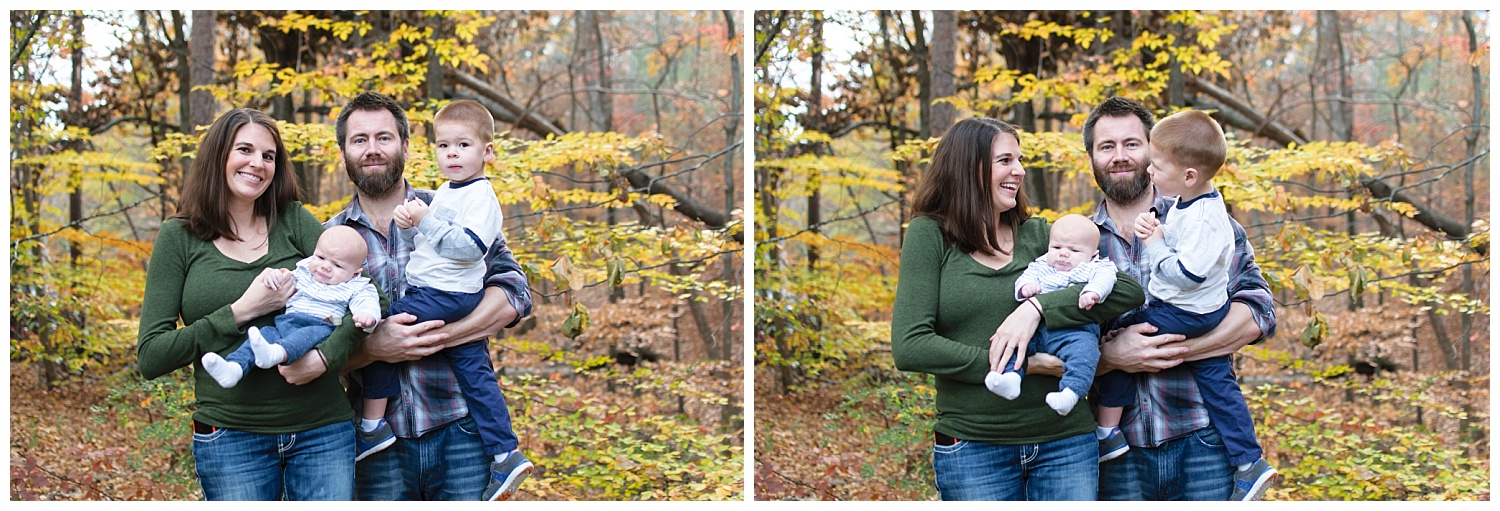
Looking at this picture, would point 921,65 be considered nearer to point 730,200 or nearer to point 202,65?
point 730,200

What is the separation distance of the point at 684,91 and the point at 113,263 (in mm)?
3271

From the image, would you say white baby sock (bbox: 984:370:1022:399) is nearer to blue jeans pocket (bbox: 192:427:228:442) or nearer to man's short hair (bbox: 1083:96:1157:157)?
man's short hair (bbox: 1083:96:1157:157)

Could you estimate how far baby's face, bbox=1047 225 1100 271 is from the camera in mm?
2268

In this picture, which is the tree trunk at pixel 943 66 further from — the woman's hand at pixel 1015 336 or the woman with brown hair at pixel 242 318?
the woman with brown hair at pixel 242 318

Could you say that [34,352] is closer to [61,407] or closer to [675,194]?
[61,407]

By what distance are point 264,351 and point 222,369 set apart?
0.09 meters

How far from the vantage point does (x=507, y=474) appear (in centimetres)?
254

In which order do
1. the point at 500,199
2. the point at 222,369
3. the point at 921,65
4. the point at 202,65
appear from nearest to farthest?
the point at 222,369, the point at 500,199, the point at 202,65, the point at 921,65

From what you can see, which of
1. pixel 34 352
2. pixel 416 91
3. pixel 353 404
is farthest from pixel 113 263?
pixel 353 404

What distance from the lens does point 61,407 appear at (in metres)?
5.29

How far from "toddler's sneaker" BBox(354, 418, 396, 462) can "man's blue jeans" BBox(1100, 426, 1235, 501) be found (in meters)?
1.73

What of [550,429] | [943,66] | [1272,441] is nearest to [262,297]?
[550,429]

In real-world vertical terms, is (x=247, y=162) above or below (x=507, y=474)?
above
